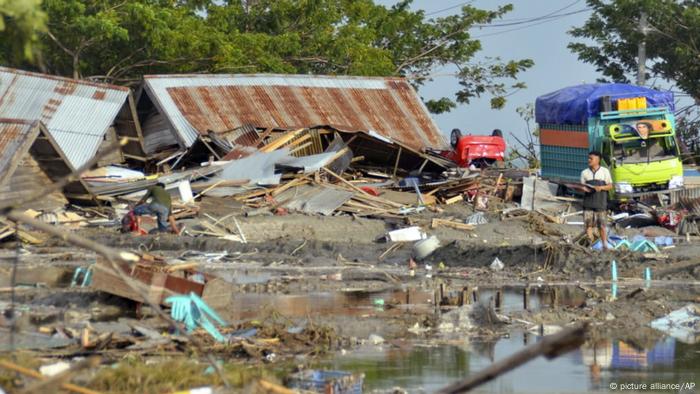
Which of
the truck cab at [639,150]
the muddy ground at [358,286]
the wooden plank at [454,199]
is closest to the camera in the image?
the muddy ground at [358,286]

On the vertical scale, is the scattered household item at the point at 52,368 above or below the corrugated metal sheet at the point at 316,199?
below

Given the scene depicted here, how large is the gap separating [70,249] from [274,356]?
11007 mm

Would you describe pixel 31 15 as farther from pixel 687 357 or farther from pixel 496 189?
pixel 496 189

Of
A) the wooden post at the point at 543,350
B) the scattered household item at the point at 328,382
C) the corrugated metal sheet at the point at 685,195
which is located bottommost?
the scattered household item at the point at 328,382

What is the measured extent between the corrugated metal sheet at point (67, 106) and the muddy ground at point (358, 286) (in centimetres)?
486

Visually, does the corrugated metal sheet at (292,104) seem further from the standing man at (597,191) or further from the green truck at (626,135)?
the standing man at (597,191)

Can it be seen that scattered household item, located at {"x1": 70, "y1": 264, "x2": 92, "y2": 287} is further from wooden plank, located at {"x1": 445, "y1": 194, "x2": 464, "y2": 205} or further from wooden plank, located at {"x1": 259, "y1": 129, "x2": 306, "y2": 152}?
wooden plank, located at {"x1": 445, "y1": 194, "x2": 464, "y2": 205}

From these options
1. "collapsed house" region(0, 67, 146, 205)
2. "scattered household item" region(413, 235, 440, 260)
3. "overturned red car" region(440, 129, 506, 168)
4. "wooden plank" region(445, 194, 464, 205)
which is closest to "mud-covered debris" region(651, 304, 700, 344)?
"scattered household item" region(413, 235, 440, 260)

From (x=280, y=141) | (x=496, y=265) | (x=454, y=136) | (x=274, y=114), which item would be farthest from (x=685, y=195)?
(x=454, y=136)

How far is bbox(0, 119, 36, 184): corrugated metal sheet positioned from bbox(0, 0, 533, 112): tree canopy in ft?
21.6

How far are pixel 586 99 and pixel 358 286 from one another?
12.2m

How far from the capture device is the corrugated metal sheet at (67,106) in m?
28.8

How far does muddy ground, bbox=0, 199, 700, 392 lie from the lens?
13188mm

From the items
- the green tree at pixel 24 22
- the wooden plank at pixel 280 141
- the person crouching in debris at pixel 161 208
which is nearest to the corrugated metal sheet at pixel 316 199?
the wooden plank at pixel 280 141
